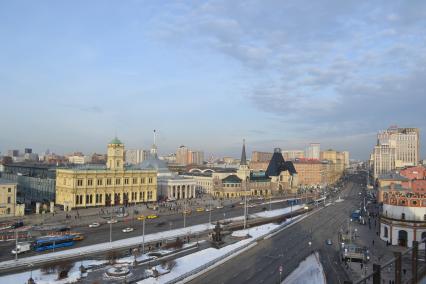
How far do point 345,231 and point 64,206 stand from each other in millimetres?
49958

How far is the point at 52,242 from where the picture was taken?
153 feet

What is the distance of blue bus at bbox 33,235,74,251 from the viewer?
150ft

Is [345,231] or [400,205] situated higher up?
[400,205]

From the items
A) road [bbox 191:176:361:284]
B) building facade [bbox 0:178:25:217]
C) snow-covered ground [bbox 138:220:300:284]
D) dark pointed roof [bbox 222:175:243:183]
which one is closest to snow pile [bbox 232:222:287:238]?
snow-covered ground [bbox 138:220:300:284]

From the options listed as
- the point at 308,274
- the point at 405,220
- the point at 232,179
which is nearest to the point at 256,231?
the point at 405,220

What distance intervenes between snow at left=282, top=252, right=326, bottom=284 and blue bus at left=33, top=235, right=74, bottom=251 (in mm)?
26062

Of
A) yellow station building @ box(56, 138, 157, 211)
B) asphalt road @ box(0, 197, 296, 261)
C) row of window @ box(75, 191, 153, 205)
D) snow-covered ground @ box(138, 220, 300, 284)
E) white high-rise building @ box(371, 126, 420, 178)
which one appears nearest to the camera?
snow-covered ground @ box(138, 220, 300, 284)

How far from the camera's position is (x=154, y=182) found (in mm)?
93688

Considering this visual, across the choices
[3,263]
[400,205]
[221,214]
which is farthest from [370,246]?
[3,263]

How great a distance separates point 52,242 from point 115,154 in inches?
1647

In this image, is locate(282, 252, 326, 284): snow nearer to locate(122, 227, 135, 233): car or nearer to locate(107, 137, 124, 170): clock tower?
locate(122, 227, 135, 233): car

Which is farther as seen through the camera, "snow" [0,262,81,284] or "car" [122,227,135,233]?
"car" [122,227,135,233]

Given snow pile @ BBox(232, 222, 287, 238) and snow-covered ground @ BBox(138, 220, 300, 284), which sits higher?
snow-covered ground @ BBox(138, 220, 300, 284)

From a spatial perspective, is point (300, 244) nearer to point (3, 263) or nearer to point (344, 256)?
point (344, 256)
